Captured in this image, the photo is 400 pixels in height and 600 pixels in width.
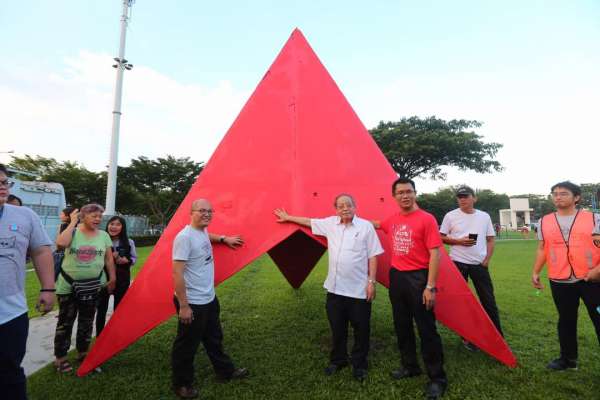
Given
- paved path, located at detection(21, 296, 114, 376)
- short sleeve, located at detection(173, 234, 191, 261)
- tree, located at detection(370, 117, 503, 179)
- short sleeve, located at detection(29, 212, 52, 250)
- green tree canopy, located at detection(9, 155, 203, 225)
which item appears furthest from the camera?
green tree canopy, located at detection(9, 155, 203, 225)

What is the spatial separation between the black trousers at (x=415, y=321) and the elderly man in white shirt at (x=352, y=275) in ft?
0.77

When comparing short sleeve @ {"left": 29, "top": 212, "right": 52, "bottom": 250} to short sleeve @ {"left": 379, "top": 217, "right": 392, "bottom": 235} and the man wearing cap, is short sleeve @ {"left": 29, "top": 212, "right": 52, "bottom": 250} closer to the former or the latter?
short sleeve @ {"left": 379, "top": 217, "right": 392, "bottom": 235}

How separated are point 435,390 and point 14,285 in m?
3.01

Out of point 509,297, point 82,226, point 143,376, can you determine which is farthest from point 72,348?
point 509,297

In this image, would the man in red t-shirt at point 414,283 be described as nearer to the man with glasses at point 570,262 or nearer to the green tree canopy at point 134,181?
the man with glasses at point 570,262

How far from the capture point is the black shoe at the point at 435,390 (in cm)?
255

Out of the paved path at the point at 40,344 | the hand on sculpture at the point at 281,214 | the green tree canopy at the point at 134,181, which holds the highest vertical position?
the green tree canopy at the point at 134,181

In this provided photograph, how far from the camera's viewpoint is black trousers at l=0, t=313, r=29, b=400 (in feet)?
5.85

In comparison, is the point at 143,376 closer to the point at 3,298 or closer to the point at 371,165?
the point at 3,298

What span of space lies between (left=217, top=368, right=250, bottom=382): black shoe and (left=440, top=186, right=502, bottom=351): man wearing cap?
2.51 metres

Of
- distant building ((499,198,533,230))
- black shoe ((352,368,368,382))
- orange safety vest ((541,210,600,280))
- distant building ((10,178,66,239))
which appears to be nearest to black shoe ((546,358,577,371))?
orange safety vest ((541,210,600,280))

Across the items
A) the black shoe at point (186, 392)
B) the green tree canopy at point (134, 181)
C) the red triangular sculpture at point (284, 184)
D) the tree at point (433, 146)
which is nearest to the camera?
the black shoe at point (186, 392)

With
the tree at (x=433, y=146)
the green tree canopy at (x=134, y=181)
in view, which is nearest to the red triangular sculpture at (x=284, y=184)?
the tree at (x=433, y=146)

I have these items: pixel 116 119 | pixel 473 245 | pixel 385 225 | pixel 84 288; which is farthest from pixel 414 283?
pixel 116 119
